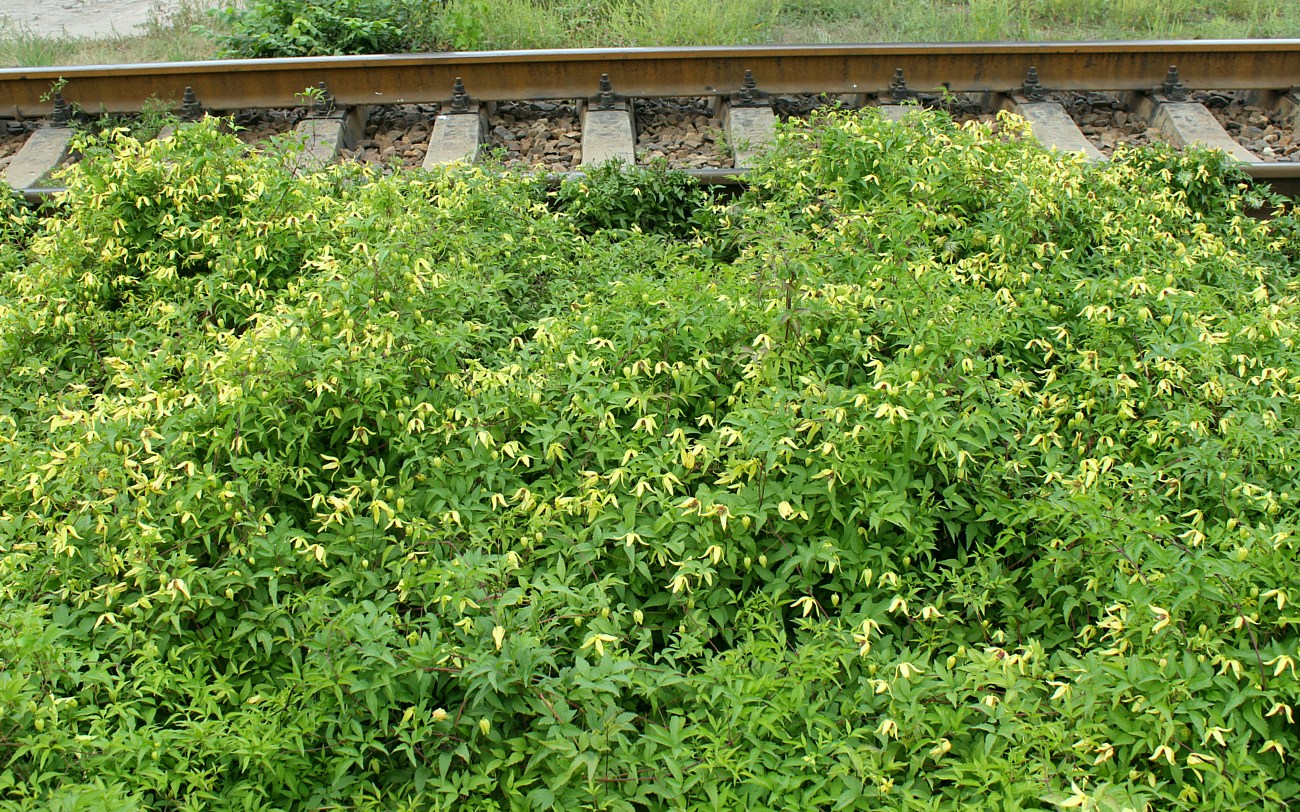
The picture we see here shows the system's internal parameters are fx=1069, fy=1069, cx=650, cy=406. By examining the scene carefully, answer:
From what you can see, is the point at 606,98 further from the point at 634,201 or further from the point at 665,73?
the point at 634,201

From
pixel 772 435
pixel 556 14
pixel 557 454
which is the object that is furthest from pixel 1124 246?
pixel 556 14

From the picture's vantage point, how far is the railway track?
7438 millimetres

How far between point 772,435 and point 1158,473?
1310mm

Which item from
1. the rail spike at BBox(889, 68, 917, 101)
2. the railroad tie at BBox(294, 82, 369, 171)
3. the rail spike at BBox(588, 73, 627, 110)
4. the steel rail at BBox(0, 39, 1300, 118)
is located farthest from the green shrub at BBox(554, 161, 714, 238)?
the rail spike at BBox(889, 68, 917, 101)

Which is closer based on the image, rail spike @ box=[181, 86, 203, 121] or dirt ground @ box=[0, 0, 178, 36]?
rail spike @ box=[181, 86, 203, 121]

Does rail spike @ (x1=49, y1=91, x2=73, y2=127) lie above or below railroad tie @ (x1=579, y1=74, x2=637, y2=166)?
above

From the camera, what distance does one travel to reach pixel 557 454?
373cm

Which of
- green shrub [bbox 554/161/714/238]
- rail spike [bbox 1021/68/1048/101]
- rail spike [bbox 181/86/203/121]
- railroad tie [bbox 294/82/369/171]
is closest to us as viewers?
green shrub [bbox 554/161/714/238]

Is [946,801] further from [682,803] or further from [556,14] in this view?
[556,14]

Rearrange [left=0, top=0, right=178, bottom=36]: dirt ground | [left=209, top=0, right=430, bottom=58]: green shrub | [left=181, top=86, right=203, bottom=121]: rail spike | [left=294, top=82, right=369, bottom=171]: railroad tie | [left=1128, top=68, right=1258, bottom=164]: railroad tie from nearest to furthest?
[left=1128, top=68, right=1258, bottom=164]: railroad tie < [left=294, top=82, right=369, bottom=171]: railroad tie < [left=181, top=86, right=203, bottom=121]: rail spike < [left=209, top=0, right=430, bottom=58]: green shrub < [left=0, top=0, right=178, bottom=36]: dirt ground

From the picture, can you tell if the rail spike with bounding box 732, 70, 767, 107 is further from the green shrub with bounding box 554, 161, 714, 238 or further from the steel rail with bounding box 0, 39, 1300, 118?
the green shrub with bounding box 554, 161, 714, 238

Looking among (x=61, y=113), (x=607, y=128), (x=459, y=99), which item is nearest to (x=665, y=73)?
(x=607, y=128)

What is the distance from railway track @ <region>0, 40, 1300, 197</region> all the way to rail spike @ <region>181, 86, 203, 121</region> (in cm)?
1

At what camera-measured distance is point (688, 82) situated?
25.0 feet
